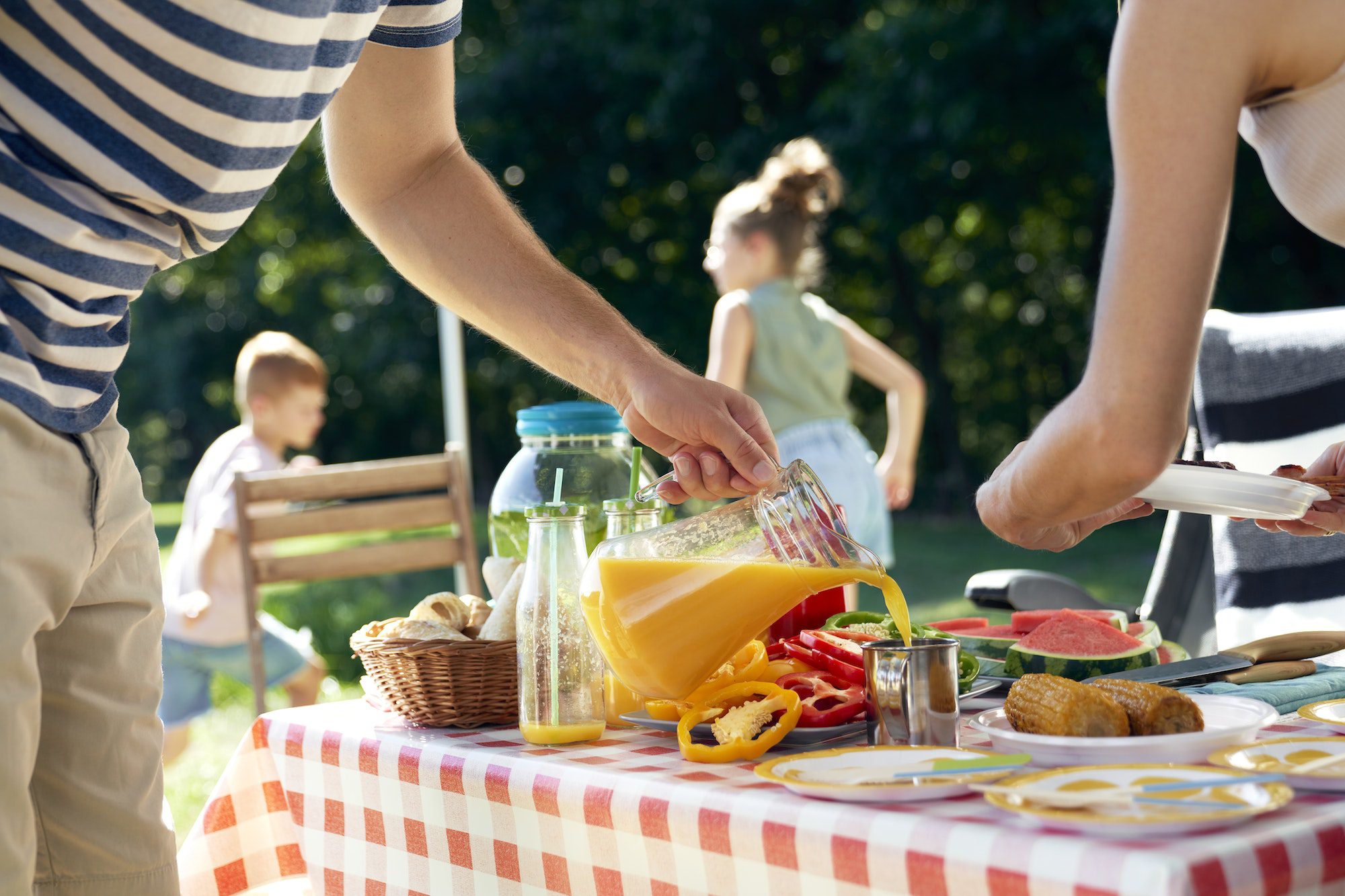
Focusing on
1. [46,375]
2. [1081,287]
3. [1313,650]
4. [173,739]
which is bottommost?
[173,739]

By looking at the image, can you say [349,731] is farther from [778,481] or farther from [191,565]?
[191,565]

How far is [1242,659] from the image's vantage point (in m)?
1.72

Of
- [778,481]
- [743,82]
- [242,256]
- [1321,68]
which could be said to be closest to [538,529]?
[778,481]

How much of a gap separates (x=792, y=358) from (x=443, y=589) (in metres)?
6.98

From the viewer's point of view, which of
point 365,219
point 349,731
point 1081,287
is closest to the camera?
point 349,731

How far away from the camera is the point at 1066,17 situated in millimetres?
11625

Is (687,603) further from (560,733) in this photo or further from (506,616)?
(506,616)

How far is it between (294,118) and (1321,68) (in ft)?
3.35

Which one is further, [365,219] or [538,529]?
[365,219]

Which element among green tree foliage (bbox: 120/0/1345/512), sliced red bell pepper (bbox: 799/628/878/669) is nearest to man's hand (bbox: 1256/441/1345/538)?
sliced red bell pepper (bbox: 799/628/878/669)

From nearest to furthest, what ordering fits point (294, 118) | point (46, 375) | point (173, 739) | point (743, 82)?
point (46, 375) → point (294, 118) → point (173, 739) → point (743, 82)

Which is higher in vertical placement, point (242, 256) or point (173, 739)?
point (242, 256)

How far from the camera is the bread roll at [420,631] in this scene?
1.68 metres

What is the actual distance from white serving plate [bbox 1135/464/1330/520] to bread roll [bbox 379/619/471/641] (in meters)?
0.86
